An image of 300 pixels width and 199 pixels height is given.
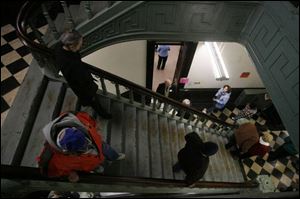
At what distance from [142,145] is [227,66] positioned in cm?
420

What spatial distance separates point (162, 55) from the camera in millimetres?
8430

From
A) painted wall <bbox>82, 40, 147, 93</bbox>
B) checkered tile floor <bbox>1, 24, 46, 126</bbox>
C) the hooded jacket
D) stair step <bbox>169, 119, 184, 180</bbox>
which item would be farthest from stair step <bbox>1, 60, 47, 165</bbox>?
stair step <bbox>169, 119, 184, 180</bbox>

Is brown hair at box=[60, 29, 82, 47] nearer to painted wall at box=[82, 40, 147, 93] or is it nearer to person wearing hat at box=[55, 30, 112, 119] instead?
person wearing hat at box=[55, 30, 112, 119]

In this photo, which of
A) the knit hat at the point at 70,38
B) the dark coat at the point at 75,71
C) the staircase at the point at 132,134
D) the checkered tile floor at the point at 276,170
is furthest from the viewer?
the checkered tile floor at the point at 276,170

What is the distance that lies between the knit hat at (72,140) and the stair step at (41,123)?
91cm

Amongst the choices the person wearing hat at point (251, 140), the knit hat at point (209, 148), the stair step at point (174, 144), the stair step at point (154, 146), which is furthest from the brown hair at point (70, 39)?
the person wearing hat at point (251, 140)

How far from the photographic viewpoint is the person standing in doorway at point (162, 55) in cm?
822

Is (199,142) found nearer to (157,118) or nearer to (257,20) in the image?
(157,118)

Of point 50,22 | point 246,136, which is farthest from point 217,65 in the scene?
point 50,22

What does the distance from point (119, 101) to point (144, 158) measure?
126 cm

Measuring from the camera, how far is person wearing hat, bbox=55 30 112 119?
3.03 m

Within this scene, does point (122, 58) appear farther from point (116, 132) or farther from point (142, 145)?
point (142, 145)

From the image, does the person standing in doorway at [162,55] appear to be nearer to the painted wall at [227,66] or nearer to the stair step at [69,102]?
the painted wall at [227,66]

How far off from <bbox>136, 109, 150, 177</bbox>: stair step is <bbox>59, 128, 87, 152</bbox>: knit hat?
2.02m
